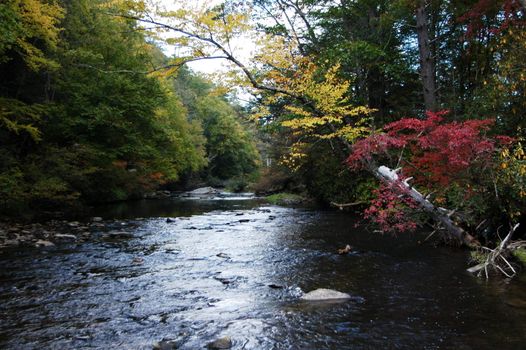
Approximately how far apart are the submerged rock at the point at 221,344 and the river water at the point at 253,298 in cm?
8

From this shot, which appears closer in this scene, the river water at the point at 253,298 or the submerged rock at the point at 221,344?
the submerged rock at the point at 221,344

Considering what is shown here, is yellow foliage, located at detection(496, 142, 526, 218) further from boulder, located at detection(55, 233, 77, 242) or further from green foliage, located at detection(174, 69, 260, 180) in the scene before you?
green foliage, located at detection(174, 69, 260, 180)

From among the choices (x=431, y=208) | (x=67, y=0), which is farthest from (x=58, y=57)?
(x=431, y=208)

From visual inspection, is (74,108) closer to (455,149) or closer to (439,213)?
(439,213)

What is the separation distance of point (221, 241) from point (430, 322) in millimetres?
7341

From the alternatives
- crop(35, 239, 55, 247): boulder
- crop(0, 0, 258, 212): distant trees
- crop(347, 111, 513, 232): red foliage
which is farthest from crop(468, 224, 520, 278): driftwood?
crop(35, 239, 55, 247): boulder

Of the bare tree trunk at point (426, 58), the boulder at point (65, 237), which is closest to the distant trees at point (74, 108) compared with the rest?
the boulder at point (65, 237)

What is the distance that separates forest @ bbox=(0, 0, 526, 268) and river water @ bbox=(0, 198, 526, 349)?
199 centimetres

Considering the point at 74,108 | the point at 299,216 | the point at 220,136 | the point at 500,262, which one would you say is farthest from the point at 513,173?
the point at 220,136

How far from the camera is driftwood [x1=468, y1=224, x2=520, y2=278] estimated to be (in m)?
7.08

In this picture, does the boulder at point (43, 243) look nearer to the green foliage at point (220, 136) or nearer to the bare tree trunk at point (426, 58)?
the bare tree trunk at point (426, 58)

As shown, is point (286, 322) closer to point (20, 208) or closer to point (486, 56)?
point (20, 208)

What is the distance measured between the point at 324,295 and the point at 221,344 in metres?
2.26

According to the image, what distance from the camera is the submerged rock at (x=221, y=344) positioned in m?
4.52
